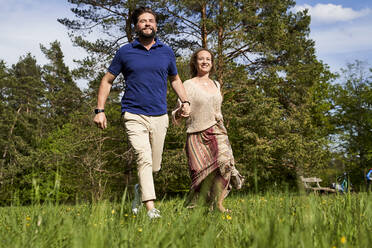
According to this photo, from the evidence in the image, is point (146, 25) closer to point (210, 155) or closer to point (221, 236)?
point (210, 155)

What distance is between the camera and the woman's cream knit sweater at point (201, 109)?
4715 mm

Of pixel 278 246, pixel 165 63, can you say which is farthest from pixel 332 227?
pixel 165 63

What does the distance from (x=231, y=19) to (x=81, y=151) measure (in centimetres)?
857

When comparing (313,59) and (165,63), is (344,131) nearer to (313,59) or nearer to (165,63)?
(313,59)

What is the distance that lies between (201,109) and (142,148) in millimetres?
1104

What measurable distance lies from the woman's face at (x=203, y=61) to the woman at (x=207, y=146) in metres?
0.18

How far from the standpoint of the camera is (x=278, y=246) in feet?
4.44

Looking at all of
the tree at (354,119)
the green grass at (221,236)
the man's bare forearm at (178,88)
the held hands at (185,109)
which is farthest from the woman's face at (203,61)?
the tree at (354,119)

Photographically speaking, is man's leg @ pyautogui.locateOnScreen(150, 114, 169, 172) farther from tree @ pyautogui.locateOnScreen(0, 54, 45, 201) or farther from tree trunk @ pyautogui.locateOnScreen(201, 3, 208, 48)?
tree @ pyautogui.locateOnScreen(0, 54, 45, 201)

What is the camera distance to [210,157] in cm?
464

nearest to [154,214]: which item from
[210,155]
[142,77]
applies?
[142,77]

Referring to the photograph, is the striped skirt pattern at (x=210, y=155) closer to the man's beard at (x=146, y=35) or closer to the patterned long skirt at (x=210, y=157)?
→ the patterned long skirt at (x=210, y=157)

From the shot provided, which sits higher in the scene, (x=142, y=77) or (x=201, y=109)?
(x=142, y=77)

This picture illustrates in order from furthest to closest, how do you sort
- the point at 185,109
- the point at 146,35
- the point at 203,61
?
the point at 203,61, the point at 185,109, the point at 146,35
